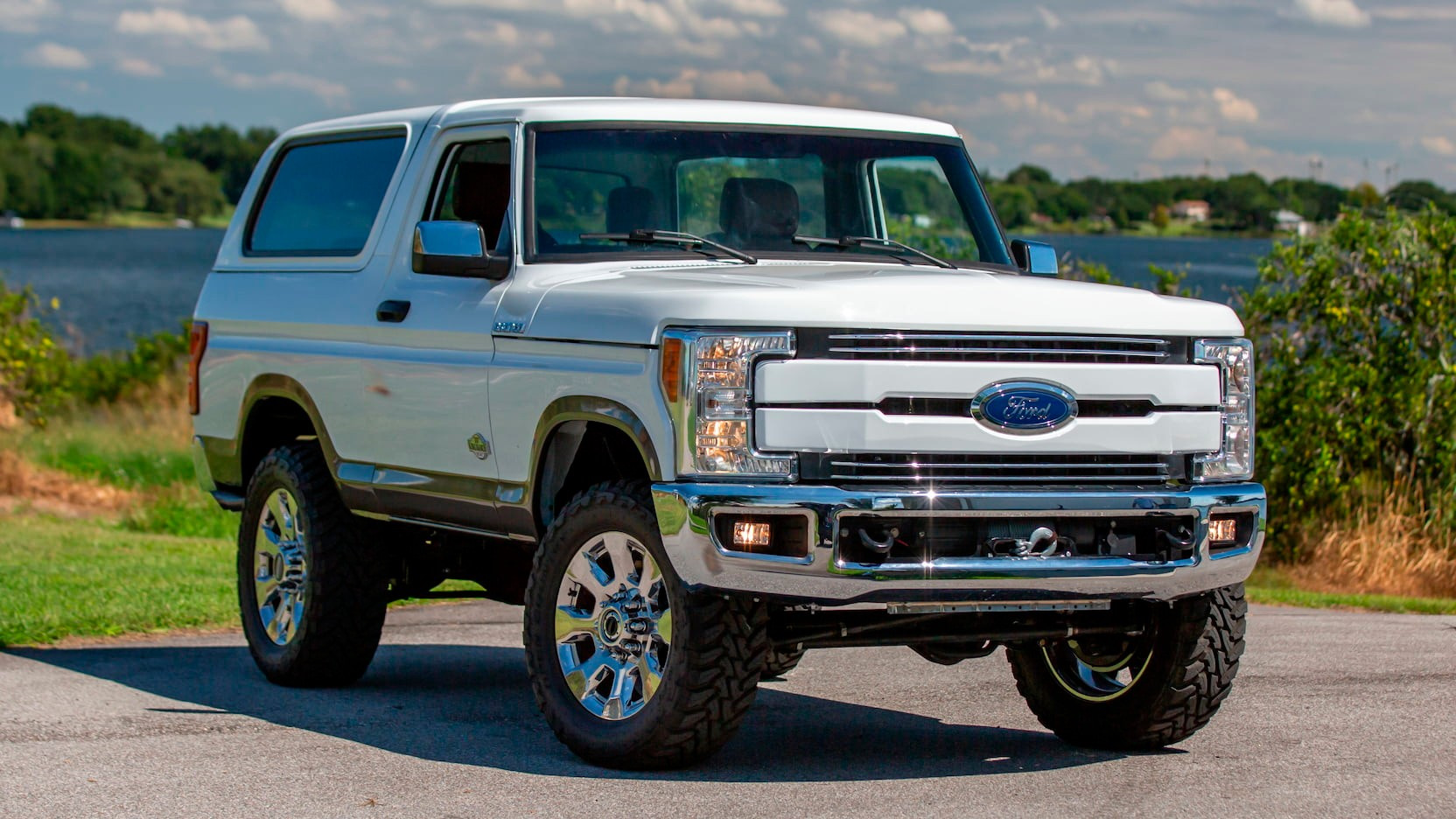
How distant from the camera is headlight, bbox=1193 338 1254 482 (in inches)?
251

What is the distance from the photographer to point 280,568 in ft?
27.8

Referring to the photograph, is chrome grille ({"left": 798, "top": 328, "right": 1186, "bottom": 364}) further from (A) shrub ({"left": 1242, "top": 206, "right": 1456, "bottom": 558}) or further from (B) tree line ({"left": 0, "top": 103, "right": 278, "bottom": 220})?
(B) tree line ({"left": 0, "top": 103, "right": 278, "bottom": 220})

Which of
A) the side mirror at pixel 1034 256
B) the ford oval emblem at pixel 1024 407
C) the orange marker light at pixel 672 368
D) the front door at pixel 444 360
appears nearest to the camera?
the orange marker light at pixel 672 368

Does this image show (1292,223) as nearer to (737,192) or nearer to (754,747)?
(737,192)

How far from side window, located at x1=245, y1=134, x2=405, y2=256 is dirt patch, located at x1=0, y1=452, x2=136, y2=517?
26.3 ft

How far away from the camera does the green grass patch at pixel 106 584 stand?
33.1 ft

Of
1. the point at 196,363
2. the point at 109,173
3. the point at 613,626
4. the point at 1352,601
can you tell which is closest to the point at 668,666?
the point at 613,626

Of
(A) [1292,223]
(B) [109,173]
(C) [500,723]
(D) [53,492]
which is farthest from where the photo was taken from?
(B) [109,173]

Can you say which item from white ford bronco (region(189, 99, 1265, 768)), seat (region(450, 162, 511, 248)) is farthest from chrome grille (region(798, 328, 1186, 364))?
seat (region(450, 162, 511, 248))

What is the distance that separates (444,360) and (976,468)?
7.40 ft

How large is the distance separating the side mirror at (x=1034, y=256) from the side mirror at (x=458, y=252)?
7.11 ft

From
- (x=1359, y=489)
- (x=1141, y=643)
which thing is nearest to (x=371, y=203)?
(x=1141, y=643)

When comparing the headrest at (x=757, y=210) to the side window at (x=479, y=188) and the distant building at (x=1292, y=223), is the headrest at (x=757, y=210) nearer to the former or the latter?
the side window at (x=479, y=188)

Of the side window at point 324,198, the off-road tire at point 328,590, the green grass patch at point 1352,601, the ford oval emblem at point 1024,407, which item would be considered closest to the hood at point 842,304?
the ford oval emblem at point 1024,407
